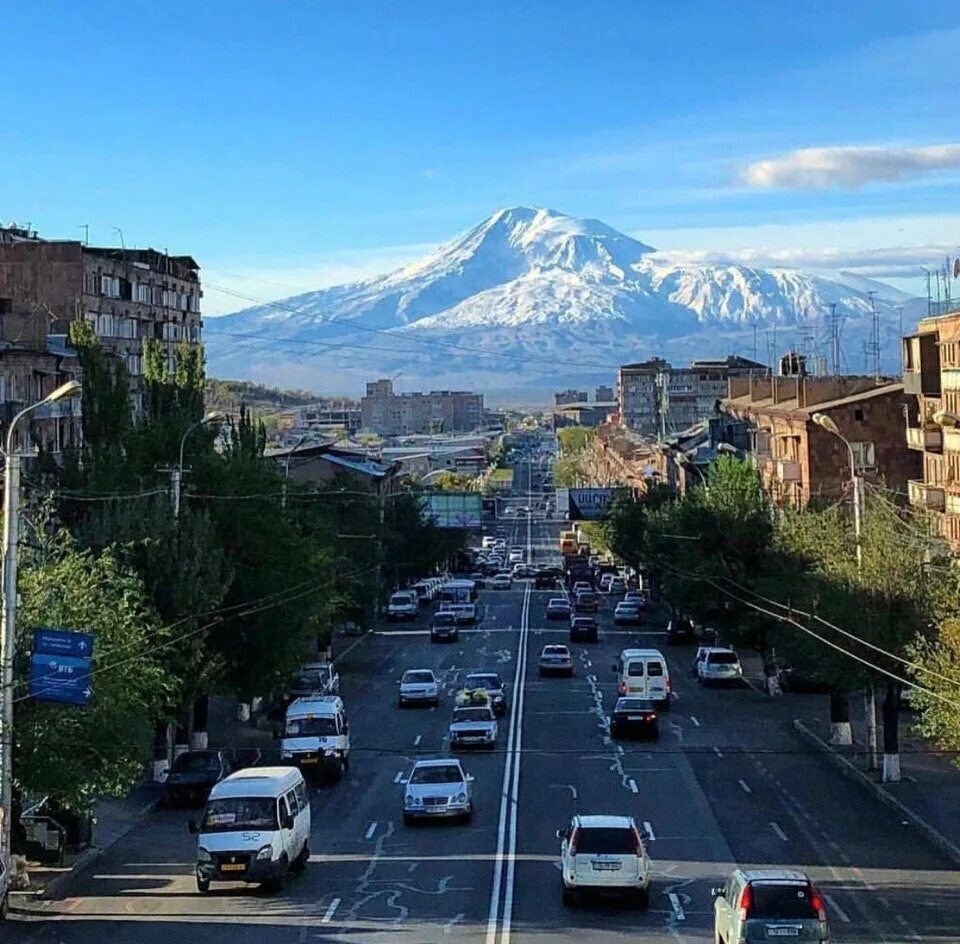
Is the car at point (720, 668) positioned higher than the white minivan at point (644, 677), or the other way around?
the white minivan at point (644, 677)

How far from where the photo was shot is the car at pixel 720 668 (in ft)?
214

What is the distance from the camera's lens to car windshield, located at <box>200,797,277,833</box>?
29.6 metres

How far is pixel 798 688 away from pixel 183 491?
25880 millimetres

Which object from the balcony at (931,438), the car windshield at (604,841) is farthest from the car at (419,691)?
the car windshield at (604,841)

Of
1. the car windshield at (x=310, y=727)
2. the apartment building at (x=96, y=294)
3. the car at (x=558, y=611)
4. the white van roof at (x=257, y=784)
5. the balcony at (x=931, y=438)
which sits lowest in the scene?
the car at (x=558, y=611)

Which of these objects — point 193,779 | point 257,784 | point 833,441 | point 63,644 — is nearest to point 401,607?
point 833,441

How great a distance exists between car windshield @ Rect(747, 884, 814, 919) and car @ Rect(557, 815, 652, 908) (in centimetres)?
562

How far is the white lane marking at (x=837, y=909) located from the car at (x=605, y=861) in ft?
10.4

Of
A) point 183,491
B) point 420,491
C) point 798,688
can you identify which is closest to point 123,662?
point 183,491

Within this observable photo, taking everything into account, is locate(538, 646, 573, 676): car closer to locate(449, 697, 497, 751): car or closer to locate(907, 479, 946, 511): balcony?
locate(907, 479, 946, 511): balcony

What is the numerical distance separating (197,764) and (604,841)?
16.5m

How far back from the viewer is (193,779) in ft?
134

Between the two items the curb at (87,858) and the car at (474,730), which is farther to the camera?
the car at (474,730)

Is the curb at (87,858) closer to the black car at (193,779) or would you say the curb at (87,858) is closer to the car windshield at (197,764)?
the black car at (193,779)
